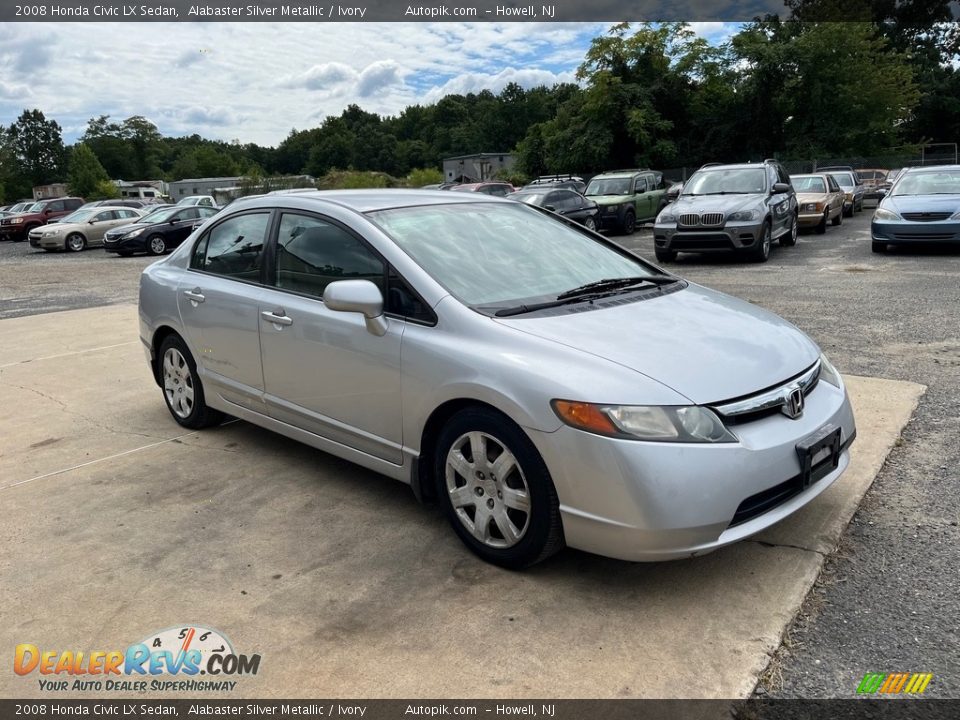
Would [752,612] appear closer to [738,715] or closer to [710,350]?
[738,715]

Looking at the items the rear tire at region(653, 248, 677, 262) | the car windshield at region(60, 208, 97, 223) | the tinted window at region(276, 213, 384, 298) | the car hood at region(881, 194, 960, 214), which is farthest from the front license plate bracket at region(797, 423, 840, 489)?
the car windshield at region(60, 208, 97, 223)

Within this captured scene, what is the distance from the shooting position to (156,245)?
23750 mm

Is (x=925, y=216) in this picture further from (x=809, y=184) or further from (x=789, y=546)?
(x=789, y=546)

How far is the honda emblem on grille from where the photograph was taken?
10.4ft

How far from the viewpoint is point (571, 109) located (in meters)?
44.3

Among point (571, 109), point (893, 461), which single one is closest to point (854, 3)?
point (571, 109)

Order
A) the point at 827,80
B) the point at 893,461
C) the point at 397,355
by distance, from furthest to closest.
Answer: the point at 827,80
the point at 893,461
the point at 397,355

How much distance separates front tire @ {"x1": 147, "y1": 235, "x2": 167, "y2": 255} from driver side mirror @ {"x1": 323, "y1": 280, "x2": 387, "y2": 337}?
22.1 m

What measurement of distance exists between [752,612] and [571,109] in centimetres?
4420

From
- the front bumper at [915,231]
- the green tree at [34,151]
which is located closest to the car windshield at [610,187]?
the front bumper at [915,231]

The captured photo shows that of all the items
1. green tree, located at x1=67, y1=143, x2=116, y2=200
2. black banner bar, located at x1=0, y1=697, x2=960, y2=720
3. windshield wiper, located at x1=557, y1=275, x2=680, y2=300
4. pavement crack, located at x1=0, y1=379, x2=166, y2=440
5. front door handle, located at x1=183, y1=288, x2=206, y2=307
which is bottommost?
black banner bar, located at x1=0, y1=697, x2=960, y2=720

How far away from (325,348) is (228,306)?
1011mm

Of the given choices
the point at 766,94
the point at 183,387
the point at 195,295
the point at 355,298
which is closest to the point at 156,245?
the point at 183,387

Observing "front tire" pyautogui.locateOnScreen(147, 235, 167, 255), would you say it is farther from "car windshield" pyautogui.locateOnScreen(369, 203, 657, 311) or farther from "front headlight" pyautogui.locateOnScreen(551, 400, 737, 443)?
"front headlight" pyautogui.locateOnScreen(551, 400, 737, 443)
